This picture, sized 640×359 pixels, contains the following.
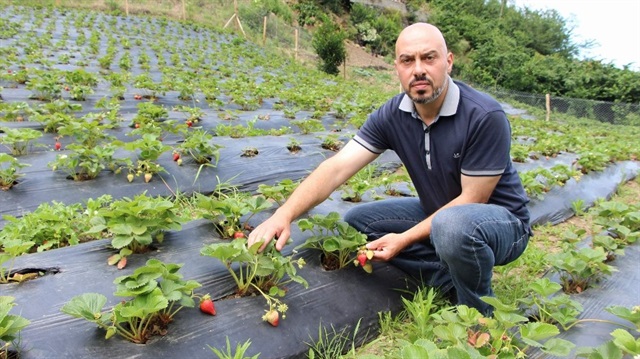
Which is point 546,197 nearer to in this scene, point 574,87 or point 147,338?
point 147,338

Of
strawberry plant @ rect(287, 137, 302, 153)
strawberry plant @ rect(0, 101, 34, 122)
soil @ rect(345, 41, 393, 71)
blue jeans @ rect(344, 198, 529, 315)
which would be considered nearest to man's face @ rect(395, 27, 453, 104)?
blue jeans @ rect(344, 198, 529, 315)

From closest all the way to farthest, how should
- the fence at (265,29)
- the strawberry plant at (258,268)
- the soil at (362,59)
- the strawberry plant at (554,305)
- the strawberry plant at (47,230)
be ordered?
the strawberry plant at (258,268) → the strawberry plant at (554,305) → the strawberry plant at (47,230) → the fence at (265,29) → the soil at (362,59)

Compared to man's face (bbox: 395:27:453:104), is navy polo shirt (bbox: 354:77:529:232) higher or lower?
lower

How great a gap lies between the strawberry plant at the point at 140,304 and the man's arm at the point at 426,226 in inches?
36.7

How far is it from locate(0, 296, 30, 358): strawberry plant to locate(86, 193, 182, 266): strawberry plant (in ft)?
1.81

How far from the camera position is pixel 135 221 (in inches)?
83.4

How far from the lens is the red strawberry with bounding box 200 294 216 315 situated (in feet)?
6.17

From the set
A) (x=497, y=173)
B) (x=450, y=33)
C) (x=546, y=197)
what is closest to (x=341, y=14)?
(x=450, y=33)

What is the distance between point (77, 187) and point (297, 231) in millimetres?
1830

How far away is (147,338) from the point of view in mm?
1717

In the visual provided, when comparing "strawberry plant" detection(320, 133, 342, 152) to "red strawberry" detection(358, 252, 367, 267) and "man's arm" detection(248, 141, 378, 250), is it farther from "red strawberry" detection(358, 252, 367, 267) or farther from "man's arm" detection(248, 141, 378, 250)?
"red strawberry" detection(358, 252, 367, 267)

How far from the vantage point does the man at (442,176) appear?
204 cm

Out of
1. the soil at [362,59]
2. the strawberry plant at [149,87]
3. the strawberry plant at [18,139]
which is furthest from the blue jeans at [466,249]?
the soil at [362,59]

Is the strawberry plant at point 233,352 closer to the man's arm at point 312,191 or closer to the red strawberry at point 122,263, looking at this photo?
the man's arm at point 312,191
